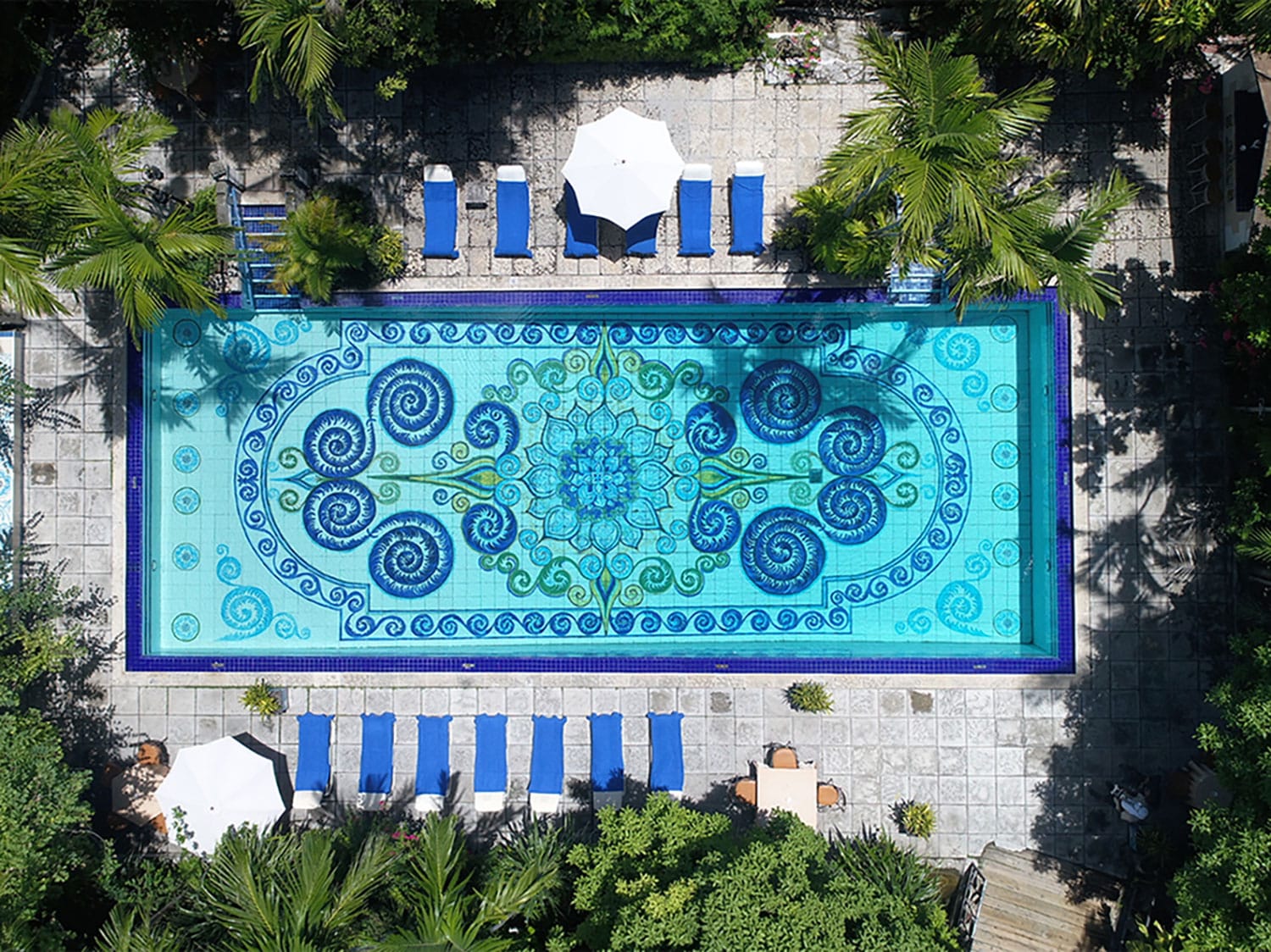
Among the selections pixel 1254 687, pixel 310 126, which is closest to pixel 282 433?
pixel 310 126

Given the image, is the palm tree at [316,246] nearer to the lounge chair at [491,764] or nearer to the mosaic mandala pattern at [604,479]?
the mosaic mandala pattern at [604,479]

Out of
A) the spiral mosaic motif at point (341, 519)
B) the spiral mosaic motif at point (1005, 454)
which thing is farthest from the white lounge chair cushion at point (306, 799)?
the spiral mosaic motif at point (1005, 454)

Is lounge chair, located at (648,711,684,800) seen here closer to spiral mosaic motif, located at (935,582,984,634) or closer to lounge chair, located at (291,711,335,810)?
spiral mosaic motif, located at (935,582,984,634)

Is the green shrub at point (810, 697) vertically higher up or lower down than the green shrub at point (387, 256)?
lower down

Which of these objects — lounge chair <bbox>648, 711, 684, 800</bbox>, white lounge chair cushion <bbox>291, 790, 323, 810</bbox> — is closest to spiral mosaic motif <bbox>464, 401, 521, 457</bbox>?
lounge chair <bbox>648, 711, 684, 800</bbox>

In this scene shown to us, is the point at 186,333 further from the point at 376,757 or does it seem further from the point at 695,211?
the point at 695,211

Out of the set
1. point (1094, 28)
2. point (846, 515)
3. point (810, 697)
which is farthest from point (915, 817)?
point (1094, 28)
